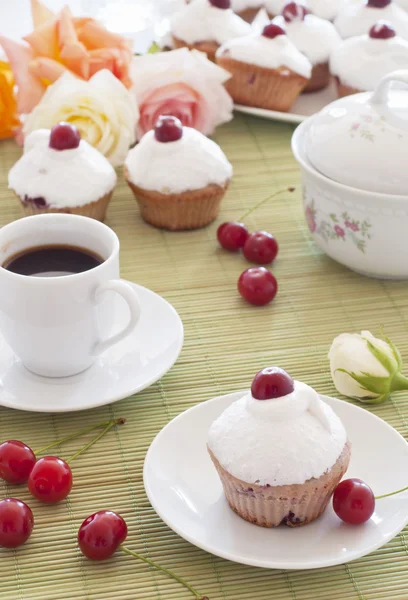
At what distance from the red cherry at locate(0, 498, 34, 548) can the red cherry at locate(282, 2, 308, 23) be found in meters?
1.36

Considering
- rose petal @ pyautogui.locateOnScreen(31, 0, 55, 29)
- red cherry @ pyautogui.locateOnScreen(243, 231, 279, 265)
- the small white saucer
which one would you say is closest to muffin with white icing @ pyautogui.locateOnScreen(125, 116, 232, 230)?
red cherry @ pyautogui.locateOnScreen(243, 231, 279, 265)

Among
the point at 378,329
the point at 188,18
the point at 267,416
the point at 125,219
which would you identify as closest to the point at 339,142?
the point at 378,329

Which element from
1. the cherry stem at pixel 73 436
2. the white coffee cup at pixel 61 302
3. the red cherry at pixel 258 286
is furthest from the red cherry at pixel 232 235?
the cherry stem at pixel 73 436

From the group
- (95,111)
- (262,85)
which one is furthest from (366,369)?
(262,85)

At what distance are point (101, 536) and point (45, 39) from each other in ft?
3.62

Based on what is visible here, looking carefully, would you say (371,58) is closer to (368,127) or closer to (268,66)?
(268,66)

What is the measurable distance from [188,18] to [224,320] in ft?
3.01

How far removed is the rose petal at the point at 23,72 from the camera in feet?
5.47

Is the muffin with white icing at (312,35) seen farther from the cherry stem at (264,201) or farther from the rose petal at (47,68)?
the rose petal at (47,68)

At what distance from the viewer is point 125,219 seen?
1.57 meters

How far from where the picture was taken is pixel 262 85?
70.8 inches

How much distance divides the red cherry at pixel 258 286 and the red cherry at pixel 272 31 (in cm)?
67

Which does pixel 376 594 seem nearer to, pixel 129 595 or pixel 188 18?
pixel 129 595

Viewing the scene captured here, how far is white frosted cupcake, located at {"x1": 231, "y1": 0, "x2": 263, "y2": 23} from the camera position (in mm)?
2113
